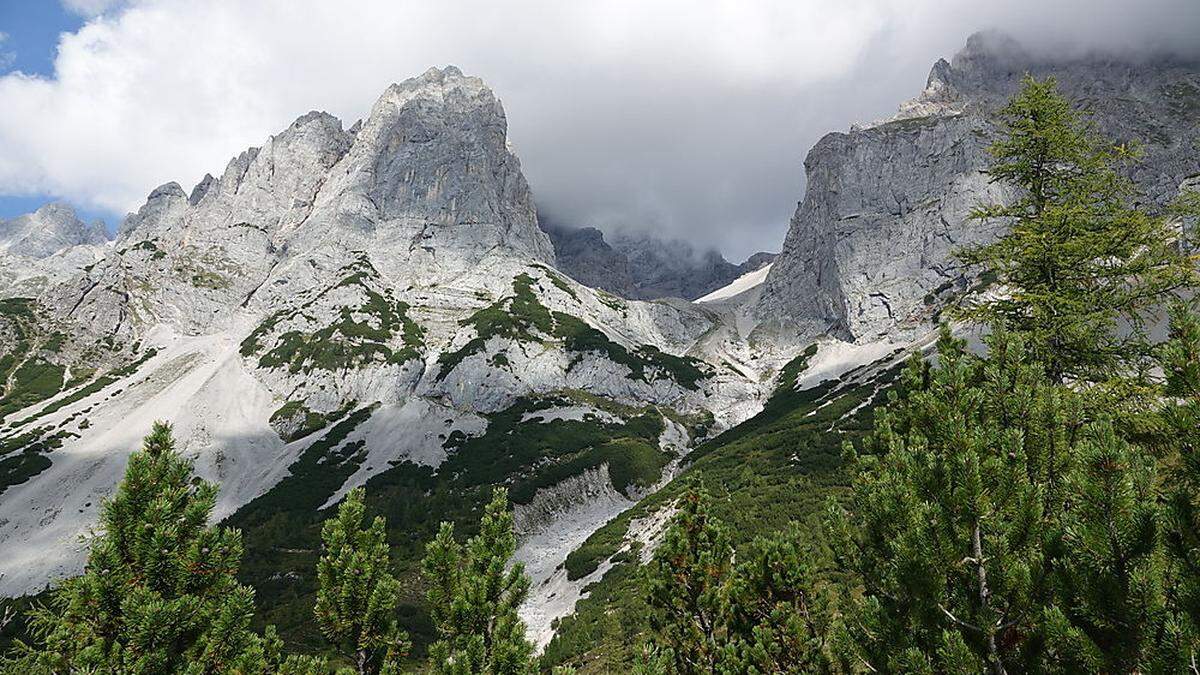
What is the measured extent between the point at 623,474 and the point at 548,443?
14.8 metres

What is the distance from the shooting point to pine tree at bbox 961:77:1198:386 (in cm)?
1177

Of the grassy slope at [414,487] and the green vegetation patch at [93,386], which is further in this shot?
the green vegetation patch at [93,386]

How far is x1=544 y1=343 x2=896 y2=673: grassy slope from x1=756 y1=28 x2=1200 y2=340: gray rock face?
2439 inches

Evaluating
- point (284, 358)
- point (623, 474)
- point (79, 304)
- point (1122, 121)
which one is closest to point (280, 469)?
point (284, 358)

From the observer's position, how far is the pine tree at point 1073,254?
464 inches

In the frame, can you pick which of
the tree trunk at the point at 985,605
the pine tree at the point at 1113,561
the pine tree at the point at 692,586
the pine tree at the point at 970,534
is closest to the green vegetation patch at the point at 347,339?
the pine tree at the point at 692,586

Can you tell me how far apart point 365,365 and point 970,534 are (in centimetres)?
11662

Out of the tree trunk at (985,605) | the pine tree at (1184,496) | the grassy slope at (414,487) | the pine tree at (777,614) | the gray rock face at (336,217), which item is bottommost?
the grassy slope at (414,487)

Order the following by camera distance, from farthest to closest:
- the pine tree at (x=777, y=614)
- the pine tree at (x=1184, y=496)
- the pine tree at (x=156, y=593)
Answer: the pine tree at (x=777, y=614) → the pine tree at (x=156, y=593) → the pine tree at (x=1184, y=496)

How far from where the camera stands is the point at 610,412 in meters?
105

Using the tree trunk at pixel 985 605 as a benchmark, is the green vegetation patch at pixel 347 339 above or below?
above

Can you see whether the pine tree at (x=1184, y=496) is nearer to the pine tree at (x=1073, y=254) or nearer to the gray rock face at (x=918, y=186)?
the pine tree at (x=1073, y=254)

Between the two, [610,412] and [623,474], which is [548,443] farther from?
[610,412]

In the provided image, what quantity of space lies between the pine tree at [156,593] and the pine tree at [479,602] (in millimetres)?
1895
